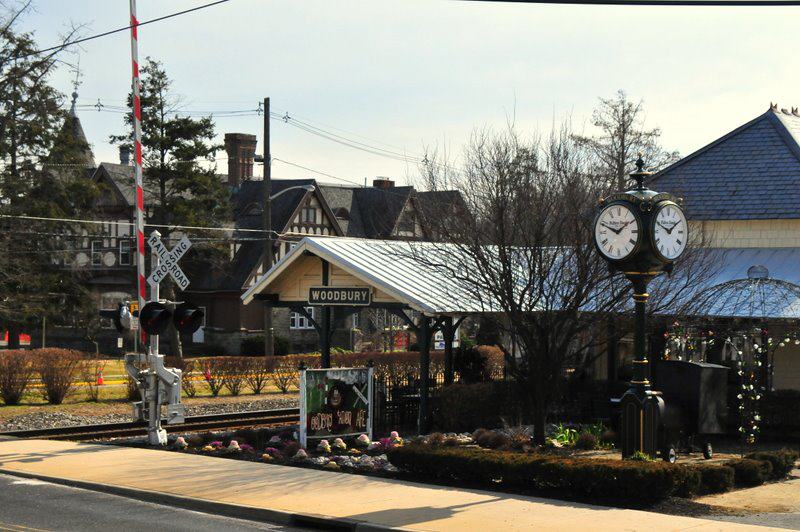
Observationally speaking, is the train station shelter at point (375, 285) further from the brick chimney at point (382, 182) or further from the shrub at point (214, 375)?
the brick chimney at point (382, 182)

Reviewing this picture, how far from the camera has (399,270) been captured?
2262cm

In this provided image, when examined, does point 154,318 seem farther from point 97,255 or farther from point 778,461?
point 97,255

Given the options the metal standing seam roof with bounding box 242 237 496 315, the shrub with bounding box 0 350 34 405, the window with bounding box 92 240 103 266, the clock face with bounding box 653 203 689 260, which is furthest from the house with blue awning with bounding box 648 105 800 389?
the window with bounding box 92 240 103 266

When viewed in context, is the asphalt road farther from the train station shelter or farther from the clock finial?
the train station shelter

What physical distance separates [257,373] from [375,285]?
15.4 metres

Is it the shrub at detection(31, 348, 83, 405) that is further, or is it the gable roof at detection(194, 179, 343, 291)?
the gable roof at detection(194, 179, 343, 291)

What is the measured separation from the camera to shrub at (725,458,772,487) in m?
15.4

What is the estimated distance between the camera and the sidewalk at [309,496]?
1221cm

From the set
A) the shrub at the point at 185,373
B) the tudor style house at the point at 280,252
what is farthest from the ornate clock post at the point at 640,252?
the tudor style house at the point at 280,252

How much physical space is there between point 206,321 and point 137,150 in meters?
41.2

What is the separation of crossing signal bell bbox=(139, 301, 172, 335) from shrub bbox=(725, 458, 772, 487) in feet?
31.1

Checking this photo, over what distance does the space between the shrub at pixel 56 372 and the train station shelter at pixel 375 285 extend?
8.64 m

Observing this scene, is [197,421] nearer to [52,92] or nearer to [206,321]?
[52,92]

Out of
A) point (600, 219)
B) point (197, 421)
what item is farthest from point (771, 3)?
point (197, 421)
